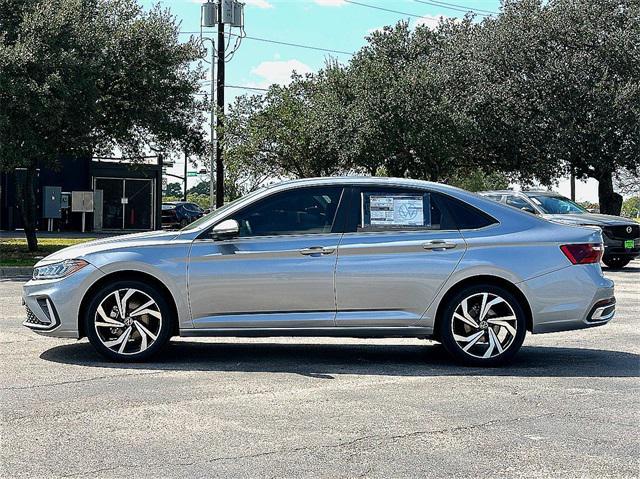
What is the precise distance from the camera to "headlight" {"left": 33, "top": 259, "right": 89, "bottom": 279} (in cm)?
794

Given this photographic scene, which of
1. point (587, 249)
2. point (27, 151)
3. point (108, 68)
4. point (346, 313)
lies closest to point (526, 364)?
point (587, 249)

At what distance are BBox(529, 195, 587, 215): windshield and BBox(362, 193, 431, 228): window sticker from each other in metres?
13.9

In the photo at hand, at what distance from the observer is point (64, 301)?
7898 millimetres

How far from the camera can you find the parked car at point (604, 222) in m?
20.5

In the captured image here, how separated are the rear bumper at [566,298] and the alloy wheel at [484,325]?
243mm

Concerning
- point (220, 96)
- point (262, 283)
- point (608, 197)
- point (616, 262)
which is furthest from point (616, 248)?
point (608, 197)

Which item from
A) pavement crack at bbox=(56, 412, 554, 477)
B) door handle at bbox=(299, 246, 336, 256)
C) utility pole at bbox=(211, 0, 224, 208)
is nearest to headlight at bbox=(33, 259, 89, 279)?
door handle at bbox=(299, 246, 336, 256)

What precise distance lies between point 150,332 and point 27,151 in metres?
14.5

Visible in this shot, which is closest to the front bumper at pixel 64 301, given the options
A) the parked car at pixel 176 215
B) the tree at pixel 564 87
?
the tree at pixel 564 87

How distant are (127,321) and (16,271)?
1262 cm

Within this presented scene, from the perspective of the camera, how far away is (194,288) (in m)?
7.83

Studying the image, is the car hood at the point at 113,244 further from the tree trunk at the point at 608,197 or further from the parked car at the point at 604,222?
the tree trunk at the point at 608,197

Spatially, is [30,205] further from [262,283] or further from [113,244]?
[262,283]

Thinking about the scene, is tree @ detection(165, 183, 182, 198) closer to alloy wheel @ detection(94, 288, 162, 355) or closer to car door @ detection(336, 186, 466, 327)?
alloy wheel @ detection(94, 288, 162, 355)
